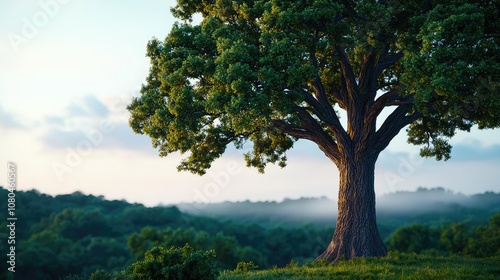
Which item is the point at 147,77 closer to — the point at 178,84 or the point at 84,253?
the point at 178,84

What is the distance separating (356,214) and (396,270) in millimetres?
3888

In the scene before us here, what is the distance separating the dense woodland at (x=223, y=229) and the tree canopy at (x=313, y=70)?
27.3 meters

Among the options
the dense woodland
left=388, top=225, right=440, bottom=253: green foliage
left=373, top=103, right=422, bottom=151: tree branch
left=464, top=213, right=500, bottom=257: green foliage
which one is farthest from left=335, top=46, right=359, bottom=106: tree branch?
left=388, top=225, right=440, bottom=253: green foliage

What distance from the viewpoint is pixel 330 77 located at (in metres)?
21.5

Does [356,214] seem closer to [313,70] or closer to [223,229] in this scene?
[313,70]

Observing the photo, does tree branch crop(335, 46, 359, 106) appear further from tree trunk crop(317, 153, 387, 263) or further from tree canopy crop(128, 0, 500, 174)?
tree trunk crop(317, 153, 387, 263)

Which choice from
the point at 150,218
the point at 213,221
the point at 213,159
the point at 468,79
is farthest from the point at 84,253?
the point at 468,79

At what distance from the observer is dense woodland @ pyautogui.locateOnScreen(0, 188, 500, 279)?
175 ft

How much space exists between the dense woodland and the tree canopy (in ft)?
89.6

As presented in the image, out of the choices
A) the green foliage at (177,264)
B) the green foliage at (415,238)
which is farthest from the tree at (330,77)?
the green foliage at (415,238)

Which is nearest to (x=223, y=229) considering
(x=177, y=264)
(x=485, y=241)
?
(x=485, y=241)

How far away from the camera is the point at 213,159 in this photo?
22266 millimetres

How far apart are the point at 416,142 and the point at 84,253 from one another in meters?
42.6

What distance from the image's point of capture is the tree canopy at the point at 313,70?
16078 millimetres
